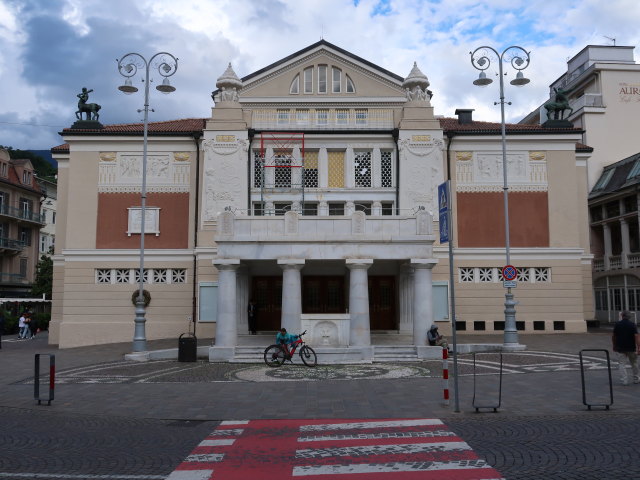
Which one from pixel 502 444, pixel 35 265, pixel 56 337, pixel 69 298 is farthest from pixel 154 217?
pixel 35 265

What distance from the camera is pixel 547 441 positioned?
8570 mm

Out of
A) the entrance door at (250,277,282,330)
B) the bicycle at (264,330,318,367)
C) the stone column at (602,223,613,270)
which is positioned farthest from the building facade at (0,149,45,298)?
the stone column at (602,223,613,270)

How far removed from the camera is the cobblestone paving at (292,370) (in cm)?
1638

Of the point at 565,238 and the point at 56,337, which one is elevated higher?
the point at 565,238

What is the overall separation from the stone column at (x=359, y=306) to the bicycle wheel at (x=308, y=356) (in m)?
1.98

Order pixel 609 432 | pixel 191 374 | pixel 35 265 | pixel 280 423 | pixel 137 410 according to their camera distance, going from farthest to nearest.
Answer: pixel 35 265
pixel 191 374
pixel 137 410
pixel 280 423
pixel 609 432

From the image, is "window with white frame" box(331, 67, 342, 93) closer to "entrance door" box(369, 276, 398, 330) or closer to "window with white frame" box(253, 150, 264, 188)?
"window with white frame" box(253, 150, 264, 188)

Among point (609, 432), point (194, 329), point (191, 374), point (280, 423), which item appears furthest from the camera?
point (194, 329)

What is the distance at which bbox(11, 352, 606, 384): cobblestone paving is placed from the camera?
53.7 feet

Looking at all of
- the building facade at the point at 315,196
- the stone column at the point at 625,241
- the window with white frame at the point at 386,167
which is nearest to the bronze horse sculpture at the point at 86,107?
the building facade at the point at 315,196

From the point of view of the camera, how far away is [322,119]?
30.0 m

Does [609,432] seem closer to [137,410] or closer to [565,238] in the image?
[137,410]

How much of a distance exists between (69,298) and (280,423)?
895 inches

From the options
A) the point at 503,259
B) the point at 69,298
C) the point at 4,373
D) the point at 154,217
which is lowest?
the point at 4,373
